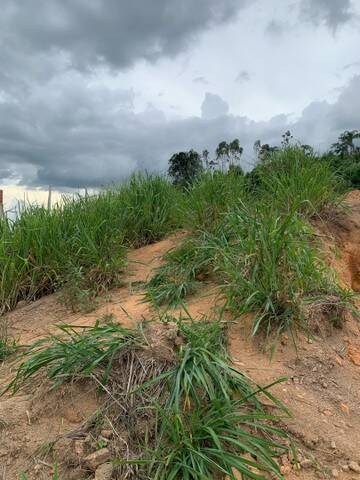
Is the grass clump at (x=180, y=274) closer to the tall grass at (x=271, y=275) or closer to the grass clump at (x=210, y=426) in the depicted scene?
the tall grass at (x=271, y=275)

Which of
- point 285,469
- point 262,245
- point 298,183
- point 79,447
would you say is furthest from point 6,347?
point 298,183

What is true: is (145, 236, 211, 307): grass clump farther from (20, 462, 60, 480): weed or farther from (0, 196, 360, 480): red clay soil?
(20, 462, 60, 480): weed

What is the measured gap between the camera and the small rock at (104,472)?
5.69 ft

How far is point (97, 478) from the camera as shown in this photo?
5.68ft

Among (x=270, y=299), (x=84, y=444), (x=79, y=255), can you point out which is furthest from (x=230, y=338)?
(x=79, y=255)

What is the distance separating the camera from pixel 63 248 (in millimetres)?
4219

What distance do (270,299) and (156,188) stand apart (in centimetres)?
291

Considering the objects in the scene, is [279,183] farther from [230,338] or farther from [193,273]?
[230,338]

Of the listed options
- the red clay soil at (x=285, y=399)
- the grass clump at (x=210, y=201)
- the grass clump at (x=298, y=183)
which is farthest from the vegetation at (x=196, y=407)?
the grass clump at (x=298, y=183)

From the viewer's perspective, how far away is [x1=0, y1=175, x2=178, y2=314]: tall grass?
4.09 meters

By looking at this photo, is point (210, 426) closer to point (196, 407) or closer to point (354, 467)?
point (196, 407)

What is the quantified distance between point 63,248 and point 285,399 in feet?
8.69

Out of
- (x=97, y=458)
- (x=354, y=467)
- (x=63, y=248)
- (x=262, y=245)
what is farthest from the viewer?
(x=63, y=248)

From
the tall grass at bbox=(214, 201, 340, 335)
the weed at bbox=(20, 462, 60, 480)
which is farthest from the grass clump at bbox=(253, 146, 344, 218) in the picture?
the weed at bbox=(20, 462, 60, 480)
